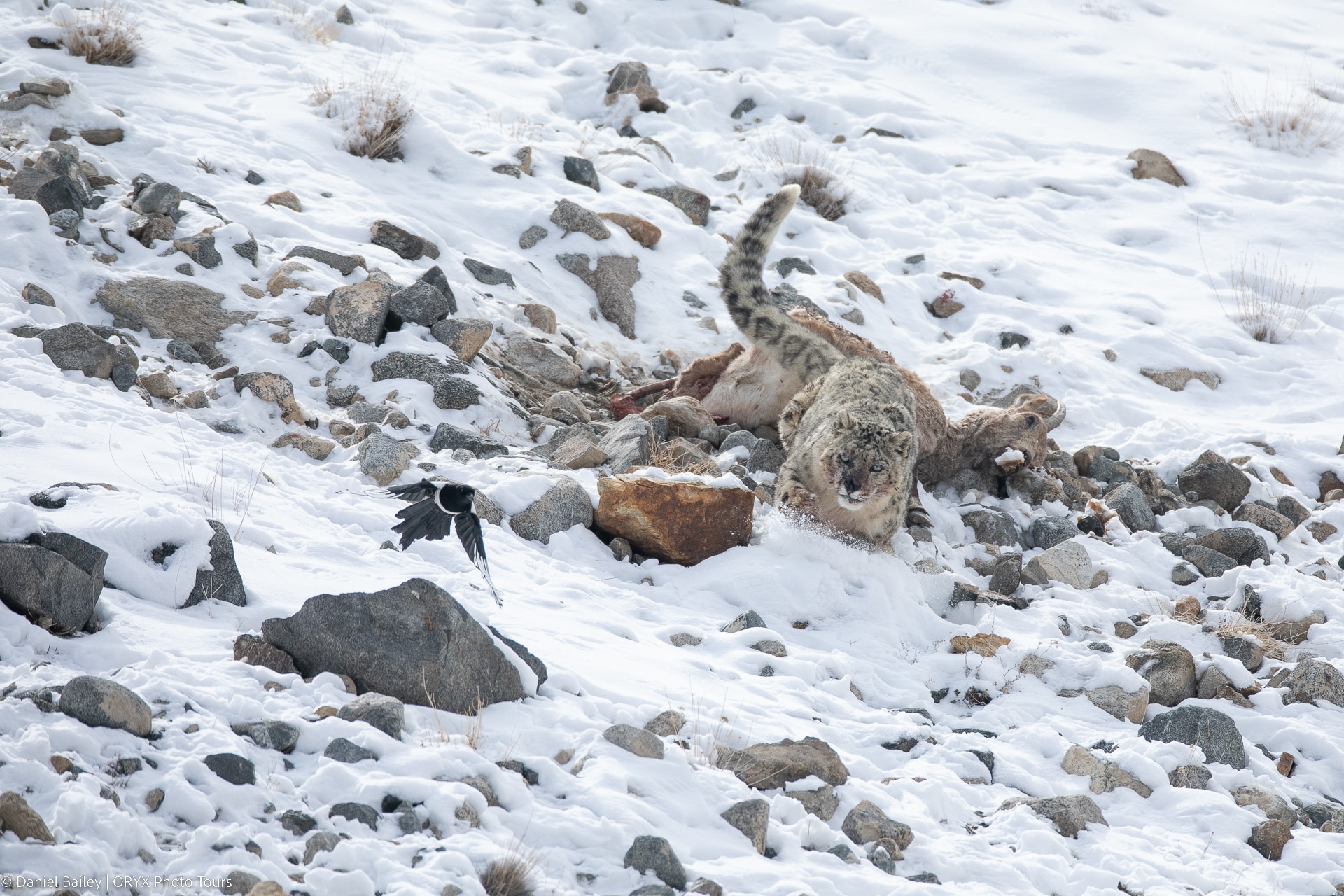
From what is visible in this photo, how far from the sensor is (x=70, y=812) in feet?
9.52

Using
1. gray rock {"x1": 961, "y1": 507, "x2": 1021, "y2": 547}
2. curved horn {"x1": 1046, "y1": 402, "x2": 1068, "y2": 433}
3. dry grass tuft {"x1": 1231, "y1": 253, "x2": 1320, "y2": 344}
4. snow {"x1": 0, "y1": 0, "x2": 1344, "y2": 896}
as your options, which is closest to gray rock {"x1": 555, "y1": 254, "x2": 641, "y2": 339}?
snow {"x1": 0, "y1": 0, "x2": 1344, "y2": 896}

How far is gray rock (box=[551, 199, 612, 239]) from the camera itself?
10250mm

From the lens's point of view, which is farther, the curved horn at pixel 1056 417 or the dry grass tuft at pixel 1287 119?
the dry grass tuft at pixel 1287 119

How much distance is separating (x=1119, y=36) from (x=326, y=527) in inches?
726

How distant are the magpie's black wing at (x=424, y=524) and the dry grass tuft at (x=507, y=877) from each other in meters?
1.22

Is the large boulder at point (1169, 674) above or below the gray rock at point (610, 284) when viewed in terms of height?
below

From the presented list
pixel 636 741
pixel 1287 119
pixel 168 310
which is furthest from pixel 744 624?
pixel 1287 119

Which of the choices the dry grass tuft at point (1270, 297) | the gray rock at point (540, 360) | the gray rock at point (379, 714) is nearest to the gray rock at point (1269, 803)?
the gray rock at point (379, 714)

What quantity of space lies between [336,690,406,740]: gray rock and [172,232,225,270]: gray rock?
17.5ft

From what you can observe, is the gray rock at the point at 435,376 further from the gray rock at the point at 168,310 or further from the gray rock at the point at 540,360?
the gray rock at the point at 168,310

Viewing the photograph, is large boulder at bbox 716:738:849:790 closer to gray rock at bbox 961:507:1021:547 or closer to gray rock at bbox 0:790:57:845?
gray rock at bbox 0:790:57:845

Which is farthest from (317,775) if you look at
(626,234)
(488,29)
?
(488,29)

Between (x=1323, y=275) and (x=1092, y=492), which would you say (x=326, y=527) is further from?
(x=1323, y=275)

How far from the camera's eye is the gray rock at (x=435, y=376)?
743 centimetres
